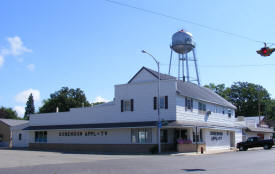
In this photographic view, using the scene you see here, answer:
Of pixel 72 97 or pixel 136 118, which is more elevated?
pixel 72 97

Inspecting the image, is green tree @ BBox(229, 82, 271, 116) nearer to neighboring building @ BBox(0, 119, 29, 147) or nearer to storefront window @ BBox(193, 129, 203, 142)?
storefront window @ BBox(193, 129, 203, 142)

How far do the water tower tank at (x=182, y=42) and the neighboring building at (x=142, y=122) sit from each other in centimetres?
726

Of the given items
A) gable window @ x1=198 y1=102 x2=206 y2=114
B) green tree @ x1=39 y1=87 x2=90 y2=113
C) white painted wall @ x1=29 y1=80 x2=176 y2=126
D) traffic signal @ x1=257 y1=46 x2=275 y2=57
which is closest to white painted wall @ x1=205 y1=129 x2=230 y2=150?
gable window @ x1=198 y1=102 x2=206 y2=114

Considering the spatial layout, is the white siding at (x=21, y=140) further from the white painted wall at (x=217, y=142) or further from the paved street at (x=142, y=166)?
the paved street at (x=142, y=166)

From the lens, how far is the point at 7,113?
331ft

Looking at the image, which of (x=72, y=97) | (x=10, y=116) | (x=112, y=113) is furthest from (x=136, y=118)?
(x=10, y=116)

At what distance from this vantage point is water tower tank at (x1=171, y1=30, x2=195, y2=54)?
44.6 meters

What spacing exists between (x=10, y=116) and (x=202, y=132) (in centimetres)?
7990

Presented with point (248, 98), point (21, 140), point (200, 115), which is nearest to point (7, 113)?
point (21, 140)

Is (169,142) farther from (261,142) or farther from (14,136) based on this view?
(14,136)

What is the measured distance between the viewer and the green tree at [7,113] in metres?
95.9

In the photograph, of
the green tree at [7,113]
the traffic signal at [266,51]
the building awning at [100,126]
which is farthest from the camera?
the green tree at [7,113]

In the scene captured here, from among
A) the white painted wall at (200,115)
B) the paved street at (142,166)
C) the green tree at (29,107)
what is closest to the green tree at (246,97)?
the white painted wall at (200,115)

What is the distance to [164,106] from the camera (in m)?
34.4
